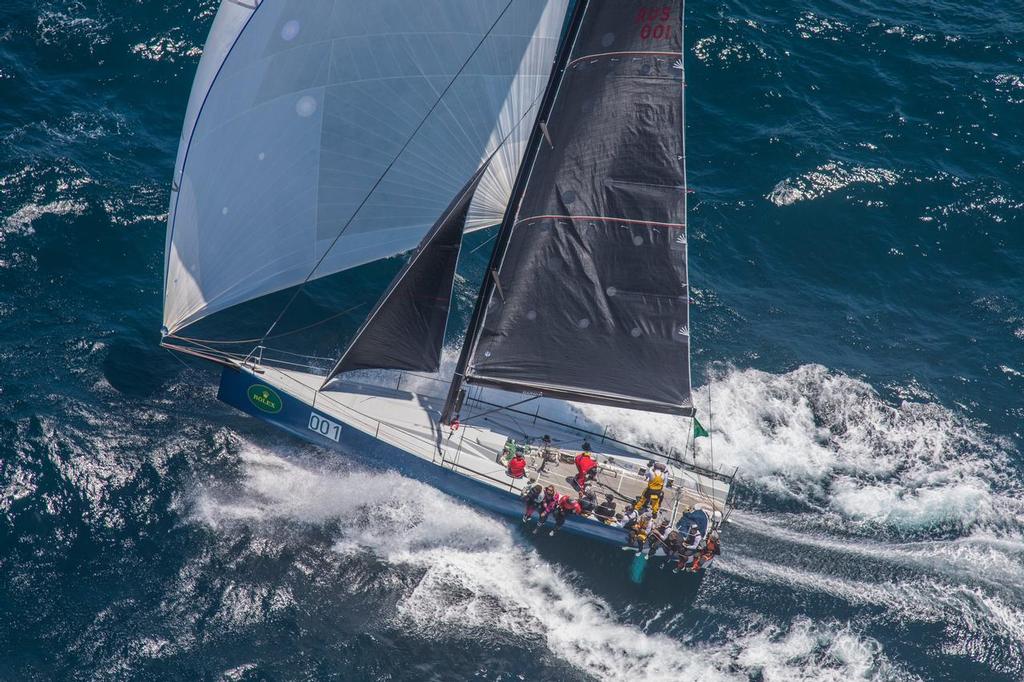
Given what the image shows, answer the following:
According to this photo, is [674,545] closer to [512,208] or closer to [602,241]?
[602,241]

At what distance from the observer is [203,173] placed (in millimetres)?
25422

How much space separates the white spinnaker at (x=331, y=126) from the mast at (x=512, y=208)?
6.76 feet

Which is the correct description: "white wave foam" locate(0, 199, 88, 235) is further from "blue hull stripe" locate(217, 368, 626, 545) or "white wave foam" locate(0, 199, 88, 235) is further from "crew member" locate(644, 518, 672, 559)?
"crew member" locate(644, 518, 672, 559)

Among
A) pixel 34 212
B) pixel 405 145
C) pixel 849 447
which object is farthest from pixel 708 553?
pixel 34 212

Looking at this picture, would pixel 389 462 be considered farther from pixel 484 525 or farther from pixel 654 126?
pixel 654 126

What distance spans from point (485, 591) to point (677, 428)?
8590 mm

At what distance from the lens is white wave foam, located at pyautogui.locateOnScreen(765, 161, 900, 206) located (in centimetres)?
3547

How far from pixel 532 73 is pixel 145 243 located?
47.6ft

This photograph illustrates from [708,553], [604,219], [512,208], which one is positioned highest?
[604,219]

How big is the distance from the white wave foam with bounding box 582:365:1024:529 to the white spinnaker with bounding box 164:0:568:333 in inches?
368

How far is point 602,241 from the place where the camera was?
79.2 feet

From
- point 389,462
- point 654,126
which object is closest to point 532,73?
point 654,126

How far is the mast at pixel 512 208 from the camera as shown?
22594 millimetres

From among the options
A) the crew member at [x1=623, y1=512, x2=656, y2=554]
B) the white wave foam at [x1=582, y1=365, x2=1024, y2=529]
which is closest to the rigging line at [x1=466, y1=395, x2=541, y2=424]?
the white wave foam at [x1=582, y1=365, x2=1024, y2=529]
